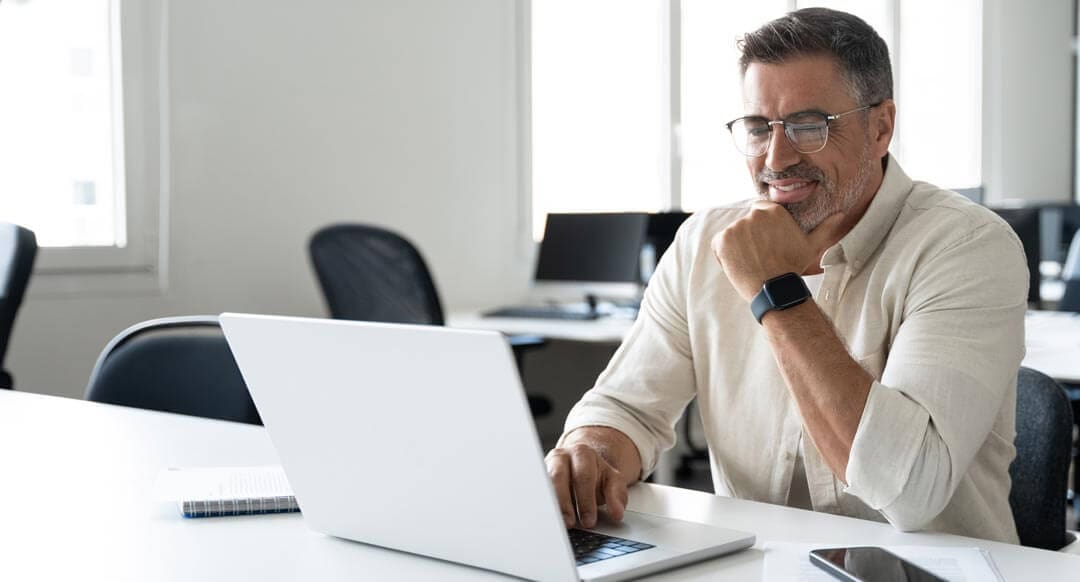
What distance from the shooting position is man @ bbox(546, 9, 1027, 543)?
135 centimetres

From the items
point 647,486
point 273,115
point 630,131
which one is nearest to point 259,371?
point 647,486

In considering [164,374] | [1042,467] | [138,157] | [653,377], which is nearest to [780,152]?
[653,377]

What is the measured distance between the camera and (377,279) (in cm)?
380

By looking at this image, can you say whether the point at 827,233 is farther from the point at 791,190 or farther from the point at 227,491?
the point at 227,491

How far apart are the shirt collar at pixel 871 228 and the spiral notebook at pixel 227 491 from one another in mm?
798

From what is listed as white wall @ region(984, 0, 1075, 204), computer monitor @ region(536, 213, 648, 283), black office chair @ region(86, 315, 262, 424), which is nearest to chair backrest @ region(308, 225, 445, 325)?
computer monitor @ region(536, 213, 648, 283)

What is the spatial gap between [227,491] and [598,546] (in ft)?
1.55

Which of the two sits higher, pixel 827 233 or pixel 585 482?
pixel 827 233

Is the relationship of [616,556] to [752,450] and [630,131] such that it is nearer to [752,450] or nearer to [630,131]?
[752,450]

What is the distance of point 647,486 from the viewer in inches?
58.1

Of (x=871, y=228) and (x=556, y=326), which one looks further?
(x=556, y=326)

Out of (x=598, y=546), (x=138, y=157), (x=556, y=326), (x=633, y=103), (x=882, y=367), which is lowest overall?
(x=556, y=326)

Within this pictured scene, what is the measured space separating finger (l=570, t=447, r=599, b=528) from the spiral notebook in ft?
1.03

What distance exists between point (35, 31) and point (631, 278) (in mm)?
2243
